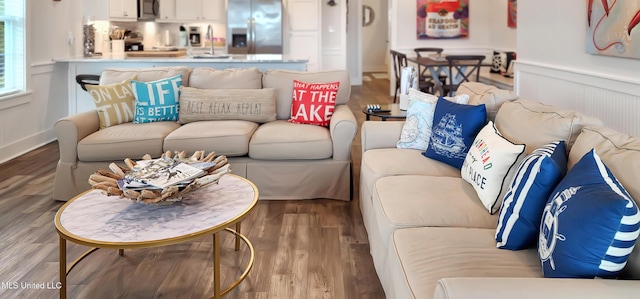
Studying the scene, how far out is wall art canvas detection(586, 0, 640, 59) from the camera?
3162mm

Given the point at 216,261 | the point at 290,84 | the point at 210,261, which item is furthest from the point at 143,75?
the point at 216,261

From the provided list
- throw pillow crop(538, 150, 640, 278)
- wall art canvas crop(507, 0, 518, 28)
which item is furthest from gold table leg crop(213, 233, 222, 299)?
wall art canvas crop(507, 0, 518, 28)

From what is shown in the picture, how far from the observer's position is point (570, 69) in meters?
4.02

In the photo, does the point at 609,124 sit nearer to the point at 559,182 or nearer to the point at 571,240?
the point at 559,182

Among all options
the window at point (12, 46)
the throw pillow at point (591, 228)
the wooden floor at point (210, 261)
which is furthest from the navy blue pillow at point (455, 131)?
the window at point (12, 46)

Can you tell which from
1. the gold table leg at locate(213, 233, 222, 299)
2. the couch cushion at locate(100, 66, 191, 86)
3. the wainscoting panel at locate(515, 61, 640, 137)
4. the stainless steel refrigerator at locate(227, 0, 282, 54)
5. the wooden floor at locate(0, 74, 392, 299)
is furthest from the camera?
the stainless steel refrigerator at locate(227, 0, 282, 54)

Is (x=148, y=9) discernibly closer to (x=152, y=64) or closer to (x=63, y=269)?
(x=152, y=64)

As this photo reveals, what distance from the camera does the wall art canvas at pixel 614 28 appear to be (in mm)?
3162

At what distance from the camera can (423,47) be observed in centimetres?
972

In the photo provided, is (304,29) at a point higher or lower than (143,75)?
higher

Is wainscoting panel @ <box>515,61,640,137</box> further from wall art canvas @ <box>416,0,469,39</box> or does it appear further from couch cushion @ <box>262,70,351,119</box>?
wall art canvas @ <box>416,0,469,39</box>

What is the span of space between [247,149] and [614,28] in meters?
2.57

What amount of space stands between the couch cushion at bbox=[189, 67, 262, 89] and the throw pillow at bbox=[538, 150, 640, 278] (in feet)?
10.7

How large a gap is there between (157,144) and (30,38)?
2610 millimetres
